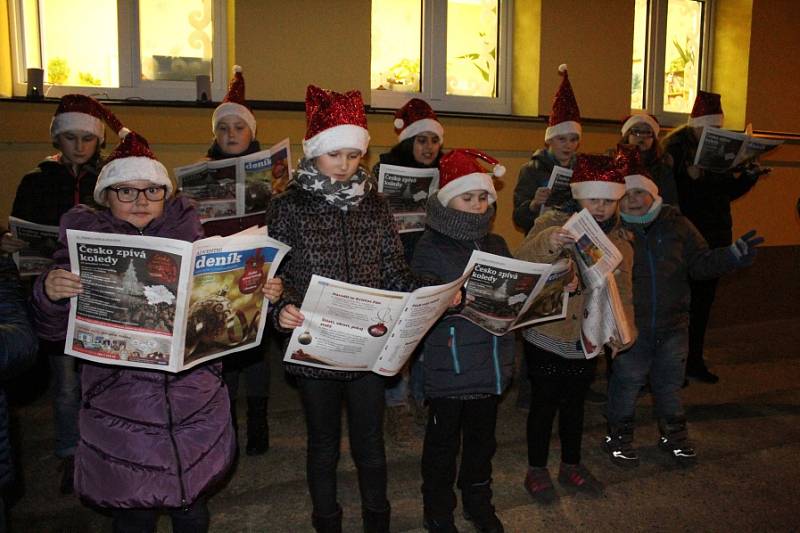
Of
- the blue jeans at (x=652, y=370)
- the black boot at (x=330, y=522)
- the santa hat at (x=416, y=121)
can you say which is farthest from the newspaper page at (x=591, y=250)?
the santa hat at (x=416, y=121)

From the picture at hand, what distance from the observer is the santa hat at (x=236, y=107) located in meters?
4.22

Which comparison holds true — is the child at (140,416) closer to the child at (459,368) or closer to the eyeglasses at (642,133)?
the child at (459,368)

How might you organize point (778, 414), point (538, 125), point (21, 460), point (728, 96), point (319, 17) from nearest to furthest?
1. point (21, 460)
2. point (778, 414)
3. point (319, 17)
4. point (538, 125)
5. point (728, 96)

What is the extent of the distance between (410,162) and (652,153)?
73.7 inches

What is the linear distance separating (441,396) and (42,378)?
3194mm

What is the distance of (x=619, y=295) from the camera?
3463 millimetres

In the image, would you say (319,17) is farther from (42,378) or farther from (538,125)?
(42,378)

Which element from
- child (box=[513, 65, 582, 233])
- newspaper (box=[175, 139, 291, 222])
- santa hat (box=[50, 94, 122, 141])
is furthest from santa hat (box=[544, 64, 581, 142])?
santa hat (box=[50, 94, 122, 141])

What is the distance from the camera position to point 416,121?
4.58m

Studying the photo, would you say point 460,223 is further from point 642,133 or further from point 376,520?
point 642,133

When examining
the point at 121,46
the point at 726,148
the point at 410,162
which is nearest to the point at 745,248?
the point at 726,148

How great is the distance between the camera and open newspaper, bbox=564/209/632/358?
10.1 ft

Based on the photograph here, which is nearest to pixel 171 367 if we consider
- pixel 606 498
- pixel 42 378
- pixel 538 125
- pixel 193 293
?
pixel 193 293

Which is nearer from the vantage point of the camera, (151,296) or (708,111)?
(151,296)
